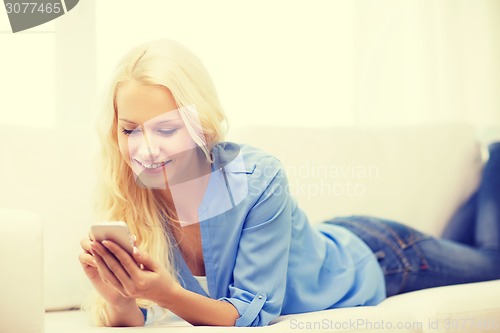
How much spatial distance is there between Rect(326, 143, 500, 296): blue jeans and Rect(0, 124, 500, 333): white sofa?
0.04 m

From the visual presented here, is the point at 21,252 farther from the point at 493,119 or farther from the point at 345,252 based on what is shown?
the point at 493,119

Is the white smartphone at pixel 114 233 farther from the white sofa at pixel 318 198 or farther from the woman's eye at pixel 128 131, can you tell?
the woman's eye at pixel 128 131

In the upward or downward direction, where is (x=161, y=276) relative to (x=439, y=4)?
downward

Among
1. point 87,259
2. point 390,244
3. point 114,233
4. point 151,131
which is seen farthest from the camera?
point 390,244

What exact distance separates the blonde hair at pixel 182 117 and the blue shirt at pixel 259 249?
53 millimetres

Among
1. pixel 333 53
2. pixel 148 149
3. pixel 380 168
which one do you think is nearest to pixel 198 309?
pixel 148 149

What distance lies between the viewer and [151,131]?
3.51 feet

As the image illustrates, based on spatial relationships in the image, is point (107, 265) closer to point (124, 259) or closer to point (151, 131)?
point (124, 259)

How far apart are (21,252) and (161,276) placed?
0.20 meters

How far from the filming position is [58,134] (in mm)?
1334

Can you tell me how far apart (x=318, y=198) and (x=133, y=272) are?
30.5 inches

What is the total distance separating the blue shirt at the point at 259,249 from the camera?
1.05 metres

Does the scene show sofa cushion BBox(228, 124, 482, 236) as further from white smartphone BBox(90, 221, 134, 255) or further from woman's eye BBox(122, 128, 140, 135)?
white smartphone BBox(90, 221, 134, 255)

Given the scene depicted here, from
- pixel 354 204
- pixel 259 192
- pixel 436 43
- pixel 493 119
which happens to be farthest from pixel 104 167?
pixel 493 119
